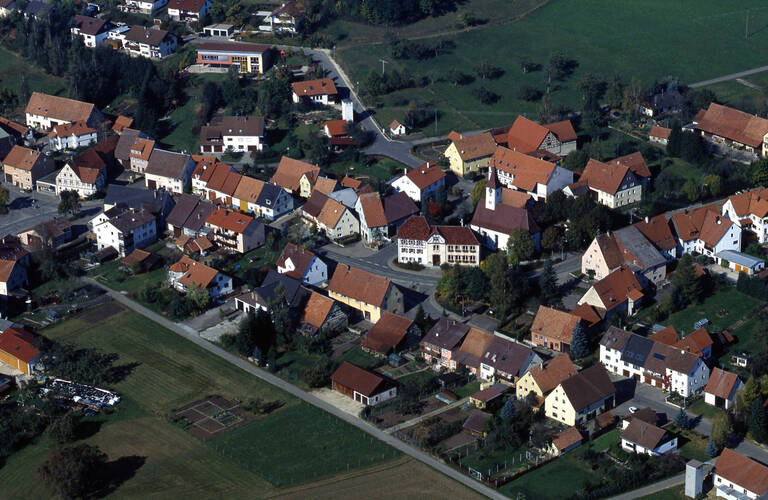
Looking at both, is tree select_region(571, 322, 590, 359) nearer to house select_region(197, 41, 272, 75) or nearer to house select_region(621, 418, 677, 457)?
house select_region(621, 418, 677, 457)

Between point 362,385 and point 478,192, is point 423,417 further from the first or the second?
point 478,192

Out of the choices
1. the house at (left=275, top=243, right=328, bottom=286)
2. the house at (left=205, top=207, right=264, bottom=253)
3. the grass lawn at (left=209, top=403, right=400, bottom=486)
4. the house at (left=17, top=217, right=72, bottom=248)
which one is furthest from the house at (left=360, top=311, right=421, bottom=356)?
the house at (left=17, top=217, right=72, bottom=248)

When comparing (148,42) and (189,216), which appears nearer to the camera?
(189,216)

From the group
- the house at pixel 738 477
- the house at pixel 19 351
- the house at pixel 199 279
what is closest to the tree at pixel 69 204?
the house at pixel 199 279

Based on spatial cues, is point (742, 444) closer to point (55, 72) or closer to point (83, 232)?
point (83, 232)

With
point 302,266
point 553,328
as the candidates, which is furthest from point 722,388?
point 302,266
